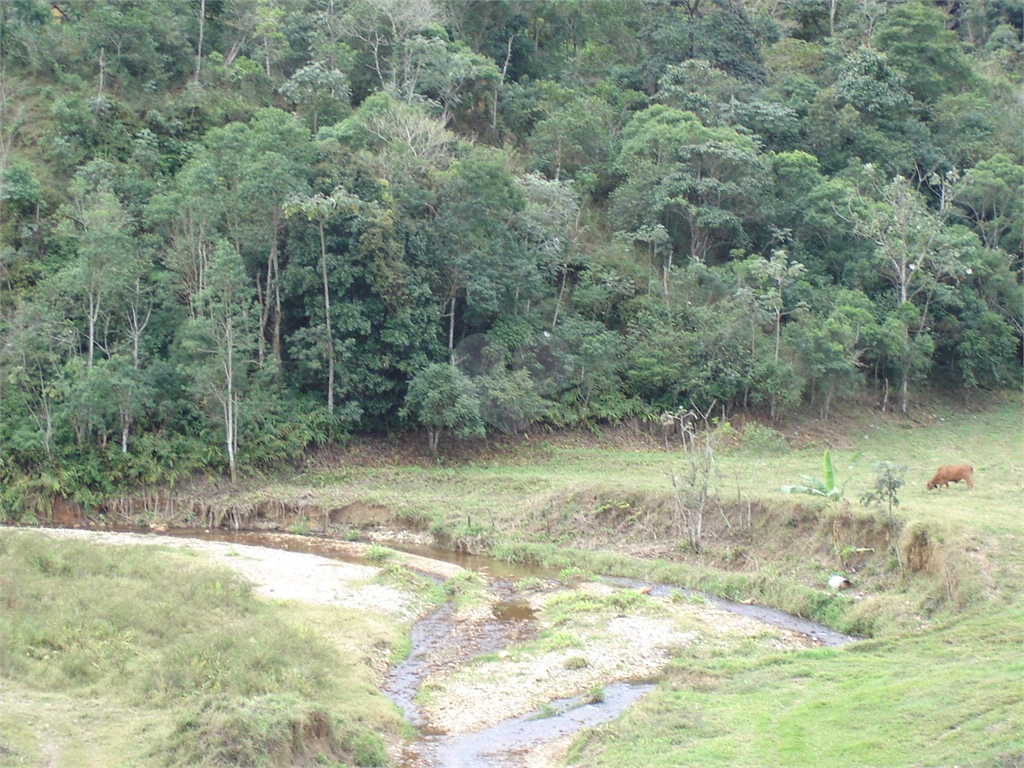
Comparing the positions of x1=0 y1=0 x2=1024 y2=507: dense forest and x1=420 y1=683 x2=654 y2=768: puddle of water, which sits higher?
x1=0 y1=0 x2=1024 y2=507: dense forest

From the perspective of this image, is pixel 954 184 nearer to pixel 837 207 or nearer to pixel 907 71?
pixel 837 207

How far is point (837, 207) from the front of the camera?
46.5 m

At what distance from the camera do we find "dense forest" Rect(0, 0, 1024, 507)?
3459 cm

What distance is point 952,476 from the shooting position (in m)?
27.2

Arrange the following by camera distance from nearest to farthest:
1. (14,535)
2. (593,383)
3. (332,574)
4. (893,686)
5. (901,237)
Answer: (893,686), (14,535), (332,574), (593,383), (901,237)

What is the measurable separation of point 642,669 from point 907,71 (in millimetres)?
46731

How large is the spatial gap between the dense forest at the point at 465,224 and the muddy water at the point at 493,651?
8562 mm

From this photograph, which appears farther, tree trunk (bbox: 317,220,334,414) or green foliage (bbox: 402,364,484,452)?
tree trunk (bbox: 317,220,334,414)

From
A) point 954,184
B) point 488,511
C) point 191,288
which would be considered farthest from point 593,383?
point 954,184

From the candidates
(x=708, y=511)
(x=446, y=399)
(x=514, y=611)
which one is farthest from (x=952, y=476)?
(x=446, y=399)

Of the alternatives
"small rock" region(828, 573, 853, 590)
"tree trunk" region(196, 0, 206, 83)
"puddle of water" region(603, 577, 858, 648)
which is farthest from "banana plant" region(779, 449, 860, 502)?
"tree trunk" region(196, 0, 206, 83)

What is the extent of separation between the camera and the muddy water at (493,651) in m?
15.1

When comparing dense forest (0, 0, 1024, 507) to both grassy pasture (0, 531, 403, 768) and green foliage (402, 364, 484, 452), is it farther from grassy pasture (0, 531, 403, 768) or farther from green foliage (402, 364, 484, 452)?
grassy pasture (0, 531, 403, 768)

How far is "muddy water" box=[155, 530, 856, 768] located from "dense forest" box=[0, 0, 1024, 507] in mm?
8562
